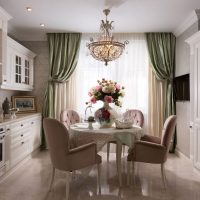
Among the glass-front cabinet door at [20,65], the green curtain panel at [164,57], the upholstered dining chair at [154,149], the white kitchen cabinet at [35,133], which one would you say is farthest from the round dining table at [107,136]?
the green curtain panel at [164,57]

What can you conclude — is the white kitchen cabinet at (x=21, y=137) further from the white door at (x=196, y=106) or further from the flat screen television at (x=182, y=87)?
the flat screen television at (x=182, y=87)

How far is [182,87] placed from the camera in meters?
4.71

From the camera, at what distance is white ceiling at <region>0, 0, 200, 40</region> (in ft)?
11.8

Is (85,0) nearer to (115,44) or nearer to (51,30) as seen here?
(115,44)

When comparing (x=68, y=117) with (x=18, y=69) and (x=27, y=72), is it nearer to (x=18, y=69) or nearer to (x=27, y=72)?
(x=18, y=69)

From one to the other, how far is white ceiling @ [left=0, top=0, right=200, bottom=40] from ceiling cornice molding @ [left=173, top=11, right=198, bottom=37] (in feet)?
0.22

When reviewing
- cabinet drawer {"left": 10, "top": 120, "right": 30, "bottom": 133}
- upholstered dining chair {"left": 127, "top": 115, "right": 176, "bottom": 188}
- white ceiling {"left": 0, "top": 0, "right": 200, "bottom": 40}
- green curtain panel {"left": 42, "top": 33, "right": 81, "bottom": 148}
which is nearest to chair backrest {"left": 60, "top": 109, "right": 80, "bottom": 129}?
cabinet drawer {"left": 10, "top": 120, "right": 30, "bottom": 133}

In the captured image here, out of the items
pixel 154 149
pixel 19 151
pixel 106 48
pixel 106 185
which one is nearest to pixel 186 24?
pixel 106 48

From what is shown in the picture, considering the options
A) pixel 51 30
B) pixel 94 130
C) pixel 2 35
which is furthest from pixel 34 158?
pixel 51 30

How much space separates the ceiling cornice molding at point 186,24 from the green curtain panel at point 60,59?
2.11 metres

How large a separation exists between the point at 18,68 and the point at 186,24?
3.33 m

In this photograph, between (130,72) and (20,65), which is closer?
(20,65)

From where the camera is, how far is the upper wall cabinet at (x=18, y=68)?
13.4 feet

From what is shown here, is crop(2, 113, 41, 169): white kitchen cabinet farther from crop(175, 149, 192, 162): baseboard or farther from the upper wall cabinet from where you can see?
crop(175, 149, 192, 162): baseboard
